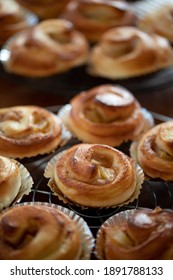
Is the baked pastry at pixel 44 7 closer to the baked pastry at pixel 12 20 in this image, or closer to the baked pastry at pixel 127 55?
the baked pastry at pixel 12 20

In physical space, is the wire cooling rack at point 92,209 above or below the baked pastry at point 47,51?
below

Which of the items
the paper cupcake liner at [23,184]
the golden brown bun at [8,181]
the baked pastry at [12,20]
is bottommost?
the paper cupcake liner at [23,184]

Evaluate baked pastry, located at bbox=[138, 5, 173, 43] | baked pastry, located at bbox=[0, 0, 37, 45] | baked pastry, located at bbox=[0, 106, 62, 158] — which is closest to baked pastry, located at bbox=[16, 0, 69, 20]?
baked pastry, located at bbox=[0, 0, 37, 45]

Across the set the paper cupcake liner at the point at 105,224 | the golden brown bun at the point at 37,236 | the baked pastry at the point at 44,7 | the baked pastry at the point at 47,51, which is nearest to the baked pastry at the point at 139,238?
the paper cupcake liner at the point at 105,224

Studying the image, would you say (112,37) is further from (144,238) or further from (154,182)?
(144,238)

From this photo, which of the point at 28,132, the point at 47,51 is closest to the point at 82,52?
the point at 47,51

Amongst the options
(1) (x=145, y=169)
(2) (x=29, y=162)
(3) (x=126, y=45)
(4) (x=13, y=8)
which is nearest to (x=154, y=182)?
(1) (x=145, y=169)
